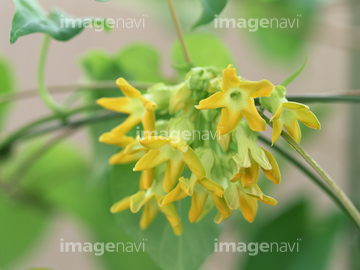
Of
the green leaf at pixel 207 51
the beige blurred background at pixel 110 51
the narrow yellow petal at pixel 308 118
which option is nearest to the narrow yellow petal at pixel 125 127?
the narrow yellow petal at pixel 308 118

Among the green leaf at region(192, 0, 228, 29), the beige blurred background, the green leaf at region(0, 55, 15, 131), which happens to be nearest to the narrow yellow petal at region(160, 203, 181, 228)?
the green leaf at region(192, 0, 228, 29)

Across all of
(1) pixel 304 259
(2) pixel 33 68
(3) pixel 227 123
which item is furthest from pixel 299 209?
(2) pixel 33 68

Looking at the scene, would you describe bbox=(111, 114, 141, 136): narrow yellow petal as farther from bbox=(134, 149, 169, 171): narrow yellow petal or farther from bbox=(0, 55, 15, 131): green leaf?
bbox=(0, 55, 15, 131): green leaf

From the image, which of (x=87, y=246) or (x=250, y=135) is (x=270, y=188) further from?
(x=250, y=135)

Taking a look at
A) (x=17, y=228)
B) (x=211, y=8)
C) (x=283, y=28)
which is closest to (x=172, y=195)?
(x=211, y=8)

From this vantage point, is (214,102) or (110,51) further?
(110,51)

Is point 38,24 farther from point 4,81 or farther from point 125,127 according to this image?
point 4,81

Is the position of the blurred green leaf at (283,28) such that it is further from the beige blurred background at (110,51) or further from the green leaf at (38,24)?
the green leaf at (38,24)
